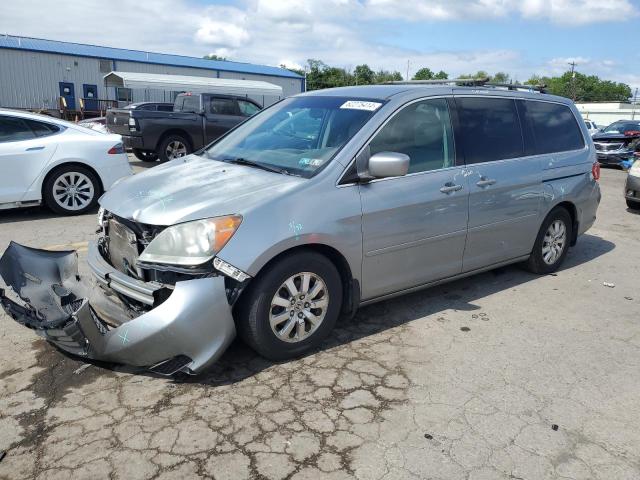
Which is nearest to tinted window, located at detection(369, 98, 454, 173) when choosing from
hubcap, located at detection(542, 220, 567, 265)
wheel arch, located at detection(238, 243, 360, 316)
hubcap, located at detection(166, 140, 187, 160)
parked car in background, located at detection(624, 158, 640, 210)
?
wheel arch, located at detection(238, 243, 360, 316)

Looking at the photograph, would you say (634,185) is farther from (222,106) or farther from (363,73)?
(363,73)

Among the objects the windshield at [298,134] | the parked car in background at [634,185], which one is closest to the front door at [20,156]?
the windshield at [298,134]

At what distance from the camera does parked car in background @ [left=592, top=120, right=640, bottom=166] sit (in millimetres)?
17844

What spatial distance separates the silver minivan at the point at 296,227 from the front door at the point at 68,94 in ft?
119

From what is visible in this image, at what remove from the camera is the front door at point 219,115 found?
13875 millimetres

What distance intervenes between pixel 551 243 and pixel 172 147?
10.1 m

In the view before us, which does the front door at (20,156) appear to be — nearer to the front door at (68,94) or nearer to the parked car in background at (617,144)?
the parked car in background at (617,144)

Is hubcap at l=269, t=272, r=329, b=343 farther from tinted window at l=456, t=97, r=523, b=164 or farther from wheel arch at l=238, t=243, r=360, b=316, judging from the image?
tinted window at l=456, t=97, r=523, b=164

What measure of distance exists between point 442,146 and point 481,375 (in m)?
1.84

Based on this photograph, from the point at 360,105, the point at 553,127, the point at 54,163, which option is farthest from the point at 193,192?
the point at 54,163

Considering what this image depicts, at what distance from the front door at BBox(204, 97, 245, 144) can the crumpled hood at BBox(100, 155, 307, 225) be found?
394 inches

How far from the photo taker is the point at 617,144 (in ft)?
59.6

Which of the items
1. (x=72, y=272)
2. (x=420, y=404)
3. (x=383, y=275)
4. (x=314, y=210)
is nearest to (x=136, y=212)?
(x=72, y=272)

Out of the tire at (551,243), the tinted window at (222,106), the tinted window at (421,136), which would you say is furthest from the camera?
the tinted window at (222,106)
